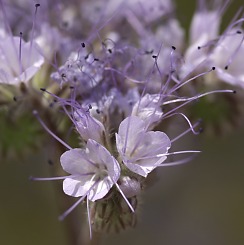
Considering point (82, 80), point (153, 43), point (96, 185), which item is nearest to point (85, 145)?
point (96, 185)

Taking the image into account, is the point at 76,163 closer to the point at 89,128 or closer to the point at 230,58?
the point at 89,128

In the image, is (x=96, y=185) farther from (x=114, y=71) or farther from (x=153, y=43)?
(x=153, y=43)

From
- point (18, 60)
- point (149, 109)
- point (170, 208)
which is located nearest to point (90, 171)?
point (149, 109)

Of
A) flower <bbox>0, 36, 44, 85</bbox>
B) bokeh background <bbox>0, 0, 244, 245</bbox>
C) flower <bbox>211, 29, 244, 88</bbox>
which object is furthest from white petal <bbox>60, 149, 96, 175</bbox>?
bokeh background <bbox>0, 0, 244, 245</bbox>

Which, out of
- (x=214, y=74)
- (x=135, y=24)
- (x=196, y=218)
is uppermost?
(x=135, y=24)

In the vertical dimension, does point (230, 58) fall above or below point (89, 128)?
above

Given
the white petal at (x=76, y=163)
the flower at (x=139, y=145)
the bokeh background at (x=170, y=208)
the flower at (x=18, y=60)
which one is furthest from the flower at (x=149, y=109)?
the bokeh background at (x=170, y=208)
